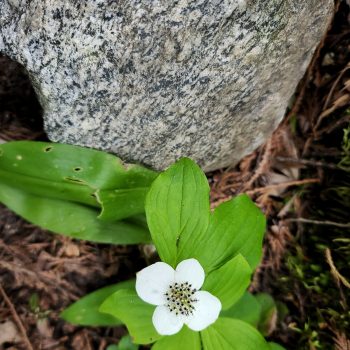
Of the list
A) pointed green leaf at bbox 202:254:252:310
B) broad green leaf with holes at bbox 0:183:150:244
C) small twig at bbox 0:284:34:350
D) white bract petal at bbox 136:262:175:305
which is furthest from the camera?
small twig at bbox 0:284:34:350

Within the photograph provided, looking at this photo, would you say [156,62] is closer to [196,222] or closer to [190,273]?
[196,222]

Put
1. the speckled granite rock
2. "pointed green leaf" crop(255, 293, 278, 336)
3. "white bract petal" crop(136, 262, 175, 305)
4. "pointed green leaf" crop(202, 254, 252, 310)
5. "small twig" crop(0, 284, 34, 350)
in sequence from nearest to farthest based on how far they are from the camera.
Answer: the speckled granite rock
"white bract petal" crop(136, 262, 175, 305)
"pointed green leaf" crop(202, 254, 252, 310)
"small twig" crop(0, 284, 34, 350)
"pointed green leaf" crop(255, 293, 278, 336)

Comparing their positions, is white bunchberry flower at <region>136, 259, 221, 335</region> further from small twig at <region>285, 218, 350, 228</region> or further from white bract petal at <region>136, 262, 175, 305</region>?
small twig at <region>285, 218, 350, 228</region>

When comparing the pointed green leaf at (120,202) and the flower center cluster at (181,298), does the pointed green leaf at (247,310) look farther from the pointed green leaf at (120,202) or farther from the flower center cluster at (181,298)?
the pointed green leaf at (120,202)

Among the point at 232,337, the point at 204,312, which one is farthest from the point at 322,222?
the point at 204,312

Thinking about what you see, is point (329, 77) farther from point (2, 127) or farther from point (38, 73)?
point (2, 127)

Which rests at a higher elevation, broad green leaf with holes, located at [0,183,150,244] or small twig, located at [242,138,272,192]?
small twig, located at [242,138,272,192]

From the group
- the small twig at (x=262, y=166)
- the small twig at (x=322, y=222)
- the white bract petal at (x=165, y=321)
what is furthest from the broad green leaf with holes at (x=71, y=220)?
the small twig at (x=322, y=222)

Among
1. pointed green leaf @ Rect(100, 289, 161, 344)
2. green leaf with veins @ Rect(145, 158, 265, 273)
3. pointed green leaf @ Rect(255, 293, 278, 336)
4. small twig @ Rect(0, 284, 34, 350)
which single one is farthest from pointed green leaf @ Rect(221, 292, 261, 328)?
small twig @ Rect(0, 284, 34, 350)

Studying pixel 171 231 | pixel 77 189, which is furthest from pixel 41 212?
pixel 171 231
